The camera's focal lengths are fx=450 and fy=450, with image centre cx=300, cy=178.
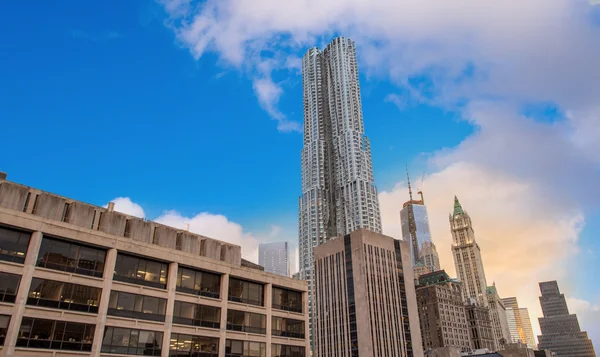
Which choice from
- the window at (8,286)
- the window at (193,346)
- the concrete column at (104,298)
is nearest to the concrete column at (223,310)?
the window at (193,346)

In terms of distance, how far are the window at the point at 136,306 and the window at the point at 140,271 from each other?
1.64 meters

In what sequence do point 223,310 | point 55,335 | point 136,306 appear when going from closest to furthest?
point 55,335 → point 136,306 → point 223,310

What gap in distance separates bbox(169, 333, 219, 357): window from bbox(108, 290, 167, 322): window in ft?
9.85

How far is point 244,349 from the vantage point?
185 ft

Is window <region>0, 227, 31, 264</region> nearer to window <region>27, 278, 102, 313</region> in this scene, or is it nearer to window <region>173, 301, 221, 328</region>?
window <region>27, 278, 102, 313</region>

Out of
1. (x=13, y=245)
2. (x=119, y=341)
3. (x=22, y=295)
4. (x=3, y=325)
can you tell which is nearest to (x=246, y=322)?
(x=119, y=341)

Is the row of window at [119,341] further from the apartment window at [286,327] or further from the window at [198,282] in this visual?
the window at [198,282]

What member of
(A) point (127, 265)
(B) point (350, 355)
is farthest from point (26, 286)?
(B) point (350, 355)

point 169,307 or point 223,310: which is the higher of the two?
point 223,310

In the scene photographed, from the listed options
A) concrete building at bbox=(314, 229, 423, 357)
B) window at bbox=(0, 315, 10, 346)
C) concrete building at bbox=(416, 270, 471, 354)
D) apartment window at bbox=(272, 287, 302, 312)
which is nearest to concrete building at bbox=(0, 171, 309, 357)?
window at bbox=(0, 315, 10, 346)

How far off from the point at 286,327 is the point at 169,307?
18.4 m

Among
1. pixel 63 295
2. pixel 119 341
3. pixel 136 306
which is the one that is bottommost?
pixel 119 341

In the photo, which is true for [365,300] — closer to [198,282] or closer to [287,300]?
[287,300]

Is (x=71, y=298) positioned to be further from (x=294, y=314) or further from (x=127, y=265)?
(x=294, y=314)
